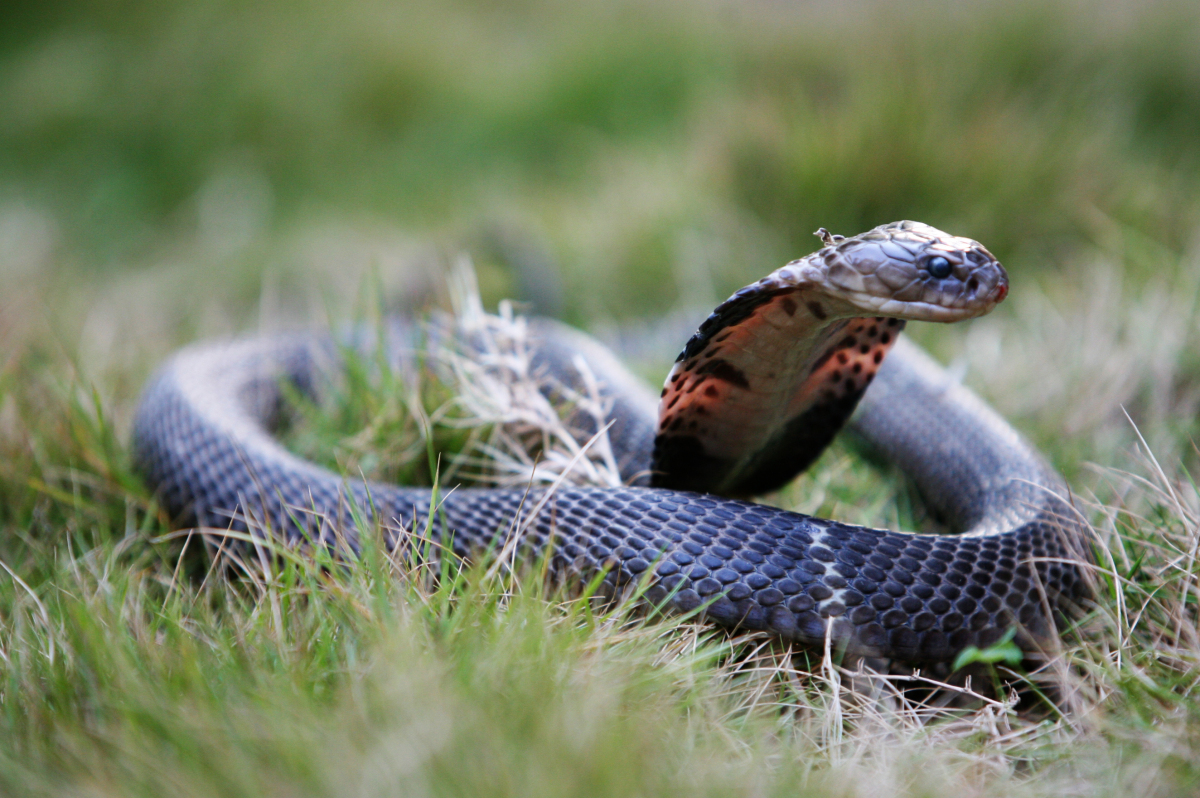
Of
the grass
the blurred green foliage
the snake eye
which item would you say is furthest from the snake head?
the blurred green foliage

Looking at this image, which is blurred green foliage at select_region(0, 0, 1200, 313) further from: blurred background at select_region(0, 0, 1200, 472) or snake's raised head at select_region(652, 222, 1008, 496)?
snake's raised head at select_region(652, 222, 1008, 496)

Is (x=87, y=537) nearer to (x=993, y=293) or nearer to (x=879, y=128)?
(x=993, y=293)

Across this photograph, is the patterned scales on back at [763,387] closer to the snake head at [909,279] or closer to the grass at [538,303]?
the snake head at [909,279]

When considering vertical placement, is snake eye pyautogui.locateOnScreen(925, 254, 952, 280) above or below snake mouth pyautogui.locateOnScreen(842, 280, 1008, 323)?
above

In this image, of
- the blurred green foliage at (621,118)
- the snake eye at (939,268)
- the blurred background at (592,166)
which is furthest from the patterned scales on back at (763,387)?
the blurred green foliage at (621,118)

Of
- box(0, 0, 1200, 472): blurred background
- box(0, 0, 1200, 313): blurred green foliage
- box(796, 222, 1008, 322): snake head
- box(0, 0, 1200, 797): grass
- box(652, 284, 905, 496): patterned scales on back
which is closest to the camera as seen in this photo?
box(0, 0, 1200, 797): grass

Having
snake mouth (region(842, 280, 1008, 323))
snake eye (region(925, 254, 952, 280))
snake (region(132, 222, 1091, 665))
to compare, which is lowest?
snake (region(132, 222, 1091, 665))

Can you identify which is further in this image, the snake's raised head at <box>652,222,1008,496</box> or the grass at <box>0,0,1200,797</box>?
the snake's raised head at <box>652,222,1008,496</box>
